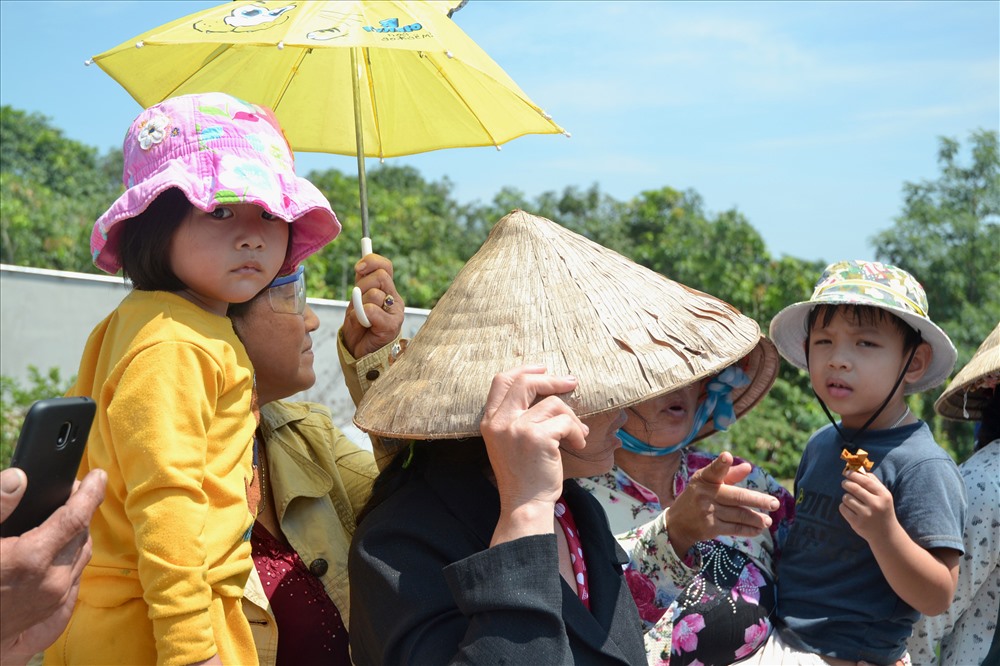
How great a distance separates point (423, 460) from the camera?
1.98m

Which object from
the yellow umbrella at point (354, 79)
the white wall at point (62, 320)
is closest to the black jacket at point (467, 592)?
→ the yellow umbrella at point (354, 79)

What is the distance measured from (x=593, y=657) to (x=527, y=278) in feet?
2.42

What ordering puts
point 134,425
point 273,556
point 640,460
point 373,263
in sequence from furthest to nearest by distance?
point 640,460 < point 373,263 < point 273,556 < point 134,425

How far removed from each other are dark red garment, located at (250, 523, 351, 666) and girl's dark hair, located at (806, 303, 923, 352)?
5.59ft

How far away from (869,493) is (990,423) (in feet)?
3.61

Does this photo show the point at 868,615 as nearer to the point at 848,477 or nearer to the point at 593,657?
the point at 848,477

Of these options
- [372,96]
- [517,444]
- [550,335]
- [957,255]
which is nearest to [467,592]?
[517,444]

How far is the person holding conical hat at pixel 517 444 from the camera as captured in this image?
Answer: 1.66 m

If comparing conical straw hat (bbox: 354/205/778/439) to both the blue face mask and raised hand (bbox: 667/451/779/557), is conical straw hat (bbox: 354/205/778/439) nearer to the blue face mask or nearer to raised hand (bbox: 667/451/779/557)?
raised hand (bbox: 667/451/779/557)

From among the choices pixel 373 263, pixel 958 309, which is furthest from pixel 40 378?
pixel 958 309

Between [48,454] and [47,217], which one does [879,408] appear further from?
[47,217]

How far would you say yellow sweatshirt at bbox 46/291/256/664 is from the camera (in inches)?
69.3

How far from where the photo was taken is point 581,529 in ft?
6.91

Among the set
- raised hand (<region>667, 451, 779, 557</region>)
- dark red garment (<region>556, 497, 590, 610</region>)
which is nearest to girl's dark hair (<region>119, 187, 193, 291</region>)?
dark red garment (<region>556, 497, 590, 610</region>)
